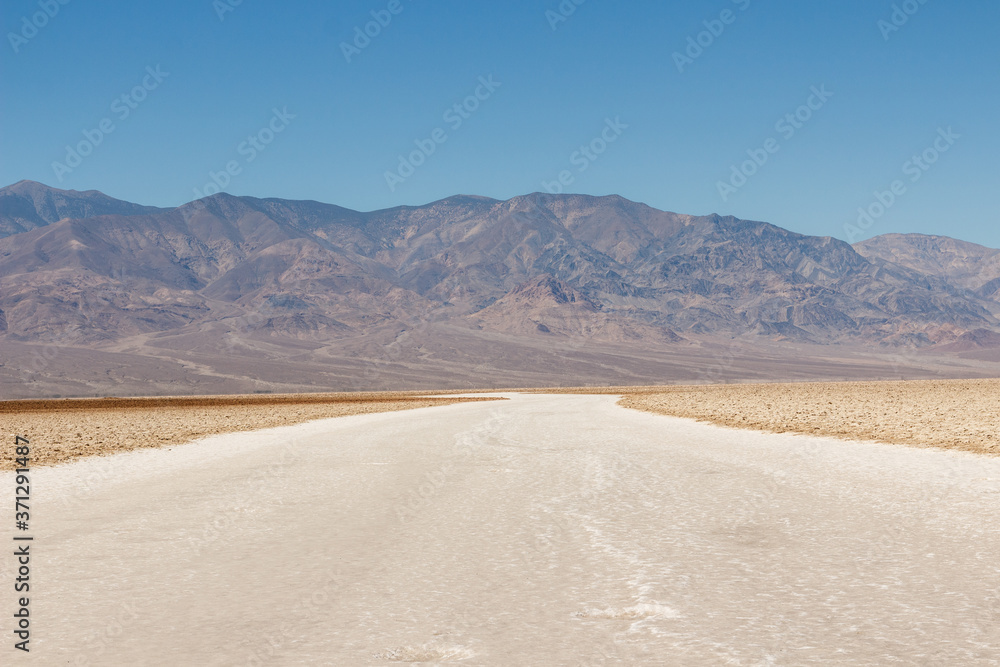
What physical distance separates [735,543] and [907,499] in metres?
3.82

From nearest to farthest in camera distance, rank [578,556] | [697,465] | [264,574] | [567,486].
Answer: [264,574], [578,556], [567,486], [697,465]

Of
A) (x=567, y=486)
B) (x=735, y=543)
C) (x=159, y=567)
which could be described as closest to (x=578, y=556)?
(x=735, y=543)

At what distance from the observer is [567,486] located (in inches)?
489

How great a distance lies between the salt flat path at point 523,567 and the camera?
5168 millimetres

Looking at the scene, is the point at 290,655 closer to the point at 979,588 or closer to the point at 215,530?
the point at 215,530

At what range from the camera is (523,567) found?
7.17 m

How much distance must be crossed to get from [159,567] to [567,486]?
6554 mm

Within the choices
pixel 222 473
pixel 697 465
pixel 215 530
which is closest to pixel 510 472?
pixel 697 465

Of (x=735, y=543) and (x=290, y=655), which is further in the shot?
(x=735, y=543)

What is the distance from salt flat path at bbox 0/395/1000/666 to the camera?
5.17m

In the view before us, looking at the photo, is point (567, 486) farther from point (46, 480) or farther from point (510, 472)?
point (46, 480)

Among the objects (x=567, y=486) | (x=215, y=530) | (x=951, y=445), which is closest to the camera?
(x=215, y=530)

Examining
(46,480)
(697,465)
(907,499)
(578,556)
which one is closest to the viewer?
(578,556)

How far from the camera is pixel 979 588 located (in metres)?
6.20
